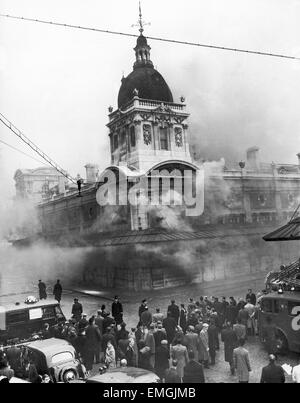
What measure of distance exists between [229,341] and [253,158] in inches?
1257

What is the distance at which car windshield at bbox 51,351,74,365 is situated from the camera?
10.6 metres

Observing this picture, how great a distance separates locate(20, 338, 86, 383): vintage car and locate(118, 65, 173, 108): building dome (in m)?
28.8

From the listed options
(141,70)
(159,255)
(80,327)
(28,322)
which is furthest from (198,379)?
(141,70)

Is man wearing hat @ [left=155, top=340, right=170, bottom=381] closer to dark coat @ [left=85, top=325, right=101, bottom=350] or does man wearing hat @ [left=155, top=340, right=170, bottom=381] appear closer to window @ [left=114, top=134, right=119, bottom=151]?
dark coat @ [left=85, top=325, right=101, bottom=350]

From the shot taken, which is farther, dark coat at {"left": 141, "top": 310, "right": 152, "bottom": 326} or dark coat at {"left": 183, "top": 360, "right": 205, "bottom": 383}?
dark coat at {"left": 141, "top": 310, "right": 152, "bottom": 326}

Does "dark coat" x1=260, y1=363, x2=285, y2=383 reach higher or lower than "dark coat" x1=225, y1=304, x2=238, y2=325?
lower

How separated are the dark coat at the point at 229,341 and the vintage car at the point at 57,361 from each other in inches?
166

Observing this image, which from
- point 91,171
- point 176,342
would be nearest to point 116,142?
point 91,171

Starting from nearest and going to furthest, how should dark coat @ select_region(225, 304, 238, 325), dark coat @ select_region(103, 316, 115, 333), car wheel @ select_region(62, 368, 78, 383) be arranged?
car wheel @ select_region(62, 368, 78, 383), dark coat @ select_region(103, 316, 115, 333), dark coat @ select_region(225, 304, 238, 325)

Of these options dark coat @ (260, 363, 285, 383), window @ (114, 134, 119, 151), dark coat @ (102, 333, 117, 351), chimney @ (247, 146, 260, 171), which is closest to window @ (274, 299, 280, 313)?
dark coat @ (260, 363, 285, 383)

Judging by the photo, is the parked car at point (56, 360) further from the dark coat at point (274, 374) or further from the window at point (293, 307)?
the window at point (293, 307)

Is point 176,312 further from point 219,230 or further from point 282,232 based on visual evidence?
point 219,230

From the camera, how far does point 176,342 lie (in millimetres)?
10898

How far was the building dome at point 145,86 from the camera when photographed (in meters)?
36.3
